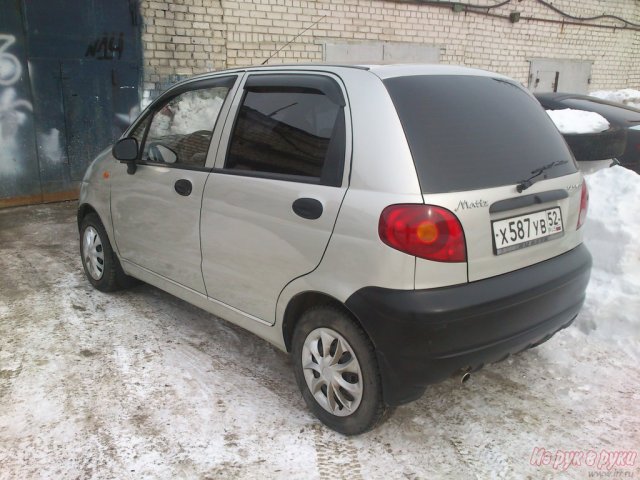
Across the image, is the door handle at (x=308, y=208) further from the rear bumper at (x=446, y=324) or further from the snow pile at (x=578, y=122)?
the snow pile at (x=578, y=122)

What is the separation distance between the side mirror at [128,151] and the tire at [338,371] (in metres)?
1.70

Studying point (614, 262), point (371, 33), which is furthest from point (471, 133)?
point (371, 33)

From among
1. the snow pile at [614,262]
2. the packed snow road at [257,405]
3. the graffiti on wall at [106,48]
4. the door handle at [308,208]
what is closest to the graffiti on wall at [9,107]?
the graffiti on wall at [106,48]

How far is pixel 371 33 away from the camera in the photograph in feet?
32.7

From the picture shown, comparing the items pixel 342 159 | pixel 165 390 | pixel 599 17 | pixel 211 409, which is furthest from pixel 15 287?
pixel 599 17

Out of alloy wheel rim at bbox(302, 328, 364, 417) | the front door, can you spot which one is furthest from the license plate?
the front door

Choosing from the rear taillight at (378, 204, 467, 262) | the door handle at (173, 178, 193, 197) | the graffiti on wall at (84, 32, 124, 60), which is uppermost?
the graffiti on wall at (84, 32, 124, 60)

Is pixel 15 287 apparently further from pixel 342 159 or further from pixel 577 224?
pixel 577 224

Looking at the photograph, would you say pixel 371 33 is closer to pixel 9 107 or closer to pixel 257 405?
pixel 9 107

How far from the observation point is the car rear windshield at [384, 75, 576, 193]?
2.24 metres

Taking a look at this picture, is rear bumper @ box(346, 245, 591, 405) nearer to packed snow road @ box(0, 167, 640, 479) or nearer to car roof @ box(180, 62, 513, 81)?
packed snow road @ box(0, 167, 640, 479)

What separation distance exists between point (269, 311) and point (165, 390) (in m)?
0.75

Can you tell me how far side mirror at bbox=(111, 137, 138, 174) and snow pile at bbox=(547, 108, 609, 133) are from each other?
12.8 ft

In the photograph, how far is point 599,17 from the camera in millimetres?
A: 14305
